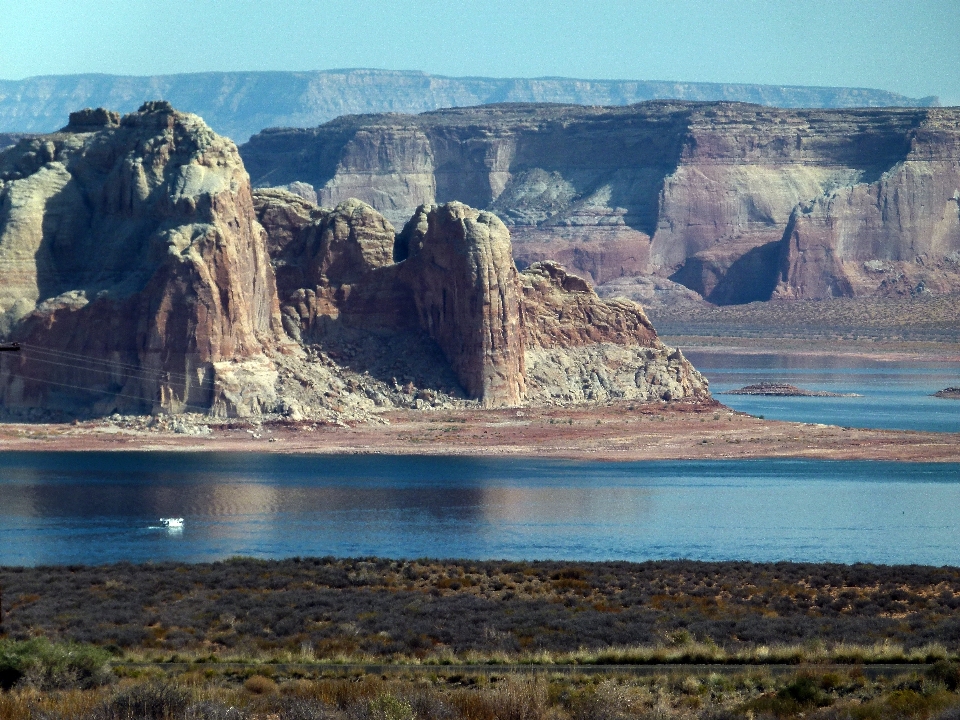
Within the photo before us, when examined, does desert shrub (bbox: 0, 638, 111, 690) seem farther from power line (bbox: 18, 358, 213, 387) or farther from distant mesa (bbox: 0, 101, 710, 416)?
power line (bbox: 18, 358, 213, 387)

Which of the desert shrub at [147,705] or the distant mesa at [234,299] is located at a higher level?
the distant mesa at [234,299]

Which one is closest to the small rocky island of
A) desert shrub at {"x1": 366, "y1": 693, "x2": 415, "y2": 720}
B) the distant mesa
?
the distant mesa

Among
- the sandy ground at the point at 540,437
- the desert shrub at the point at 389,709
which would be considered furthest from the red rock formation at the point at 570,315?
the desert shrub at the point at 389,709

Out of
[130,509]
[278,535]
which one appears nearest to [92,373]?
[130,509]

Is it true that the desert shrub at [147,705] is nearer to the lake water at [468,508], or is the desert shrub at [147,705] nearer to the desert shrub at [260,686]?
the desert shrub at [260,686]

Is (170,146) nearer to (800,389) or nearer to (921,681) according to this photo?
(800,389)

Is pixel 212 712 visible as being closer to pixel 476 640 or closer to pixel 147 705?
pixel 147 705
